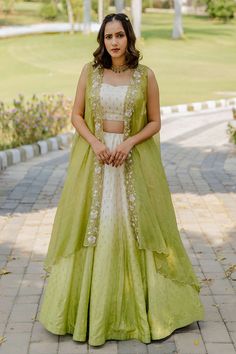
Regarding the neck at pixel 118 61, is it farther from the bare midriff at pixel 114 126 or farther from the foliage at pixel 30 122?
the foliage at pixel 30 122

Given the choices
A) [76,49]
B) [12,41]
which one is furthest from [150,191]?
[12,41]

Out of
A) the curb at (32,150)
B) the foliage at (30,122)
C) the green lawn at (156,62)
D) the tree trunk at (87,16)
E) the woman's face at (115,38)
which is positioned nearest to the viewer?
the woman's face at (115,38)

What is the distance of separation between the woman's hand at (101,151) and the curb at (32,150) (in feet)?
23.7

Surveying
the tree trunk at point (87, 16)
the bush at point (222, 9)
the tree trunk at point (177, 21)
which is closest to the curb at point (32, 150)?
the tree trunk at point (177, 21)

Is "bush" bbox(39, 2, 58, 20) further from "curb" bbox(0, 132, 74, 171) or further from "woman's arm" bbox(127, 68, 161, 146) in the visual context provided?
"woman's arm" bbox(127, 68, 161, 146)

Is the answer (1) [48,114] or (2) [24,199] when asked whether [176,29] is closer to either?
A: (1) [48,114]

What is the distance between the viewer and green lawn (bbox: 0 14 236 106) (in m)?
25.7

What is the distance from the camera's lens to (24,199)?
9.55 metres

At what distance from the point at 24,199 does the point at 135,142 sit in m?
5.00

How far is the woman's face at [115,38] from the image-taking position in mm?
4605

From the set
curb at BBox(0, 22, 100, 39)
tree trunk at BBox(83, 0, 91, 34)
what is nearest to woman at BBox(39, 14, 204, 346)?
tree trunk at BBox(83, 0, 91, 34)

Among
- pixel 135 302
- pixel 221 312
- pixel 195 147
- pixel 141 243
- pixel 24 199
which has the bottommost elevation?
pixel 195 147

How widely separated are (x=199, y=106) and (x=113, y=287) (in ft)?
58.2

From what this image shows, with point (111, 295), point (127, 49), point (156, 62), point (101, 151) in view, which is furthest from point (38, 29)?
point (111, 295)
